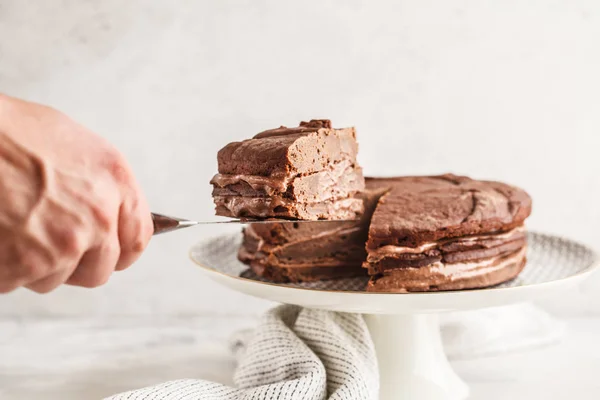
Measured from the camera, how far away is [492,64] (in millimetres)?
2951

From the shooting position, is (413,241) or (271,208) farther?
(413,241)

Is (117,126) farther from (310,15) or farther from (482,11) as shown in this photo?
(482,11)

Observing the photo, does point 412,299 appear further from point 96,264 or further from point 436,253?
point 96,264

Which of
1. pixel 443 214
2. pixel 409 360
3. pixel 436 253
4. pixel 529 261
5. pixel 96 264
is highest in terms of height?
pixel 96 264

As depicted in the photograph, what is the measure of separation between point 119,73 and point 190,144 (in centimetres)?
43

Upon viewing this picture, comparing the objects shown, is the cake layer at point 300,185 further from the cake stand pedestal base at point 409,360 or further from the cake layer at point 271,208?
the cake stand pedestal base at point 409,360

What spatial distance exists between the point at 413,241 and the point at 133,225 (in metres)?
1.02

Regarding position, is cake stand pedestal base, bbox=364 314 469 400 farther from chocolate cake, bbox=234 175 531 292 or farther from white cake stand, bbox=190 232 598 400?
chocolate cake, bbox=234 175 531 292

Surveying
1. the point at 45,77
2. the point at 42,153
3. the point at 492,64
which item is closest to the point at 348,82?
the point at 492,64

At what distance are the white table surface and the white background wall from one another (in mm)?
535

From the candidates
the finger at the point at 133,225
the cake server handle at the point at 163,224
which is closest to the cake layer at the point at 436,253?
the cake server handle at the point at 163,224

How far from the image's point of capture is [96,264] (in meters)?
1.21

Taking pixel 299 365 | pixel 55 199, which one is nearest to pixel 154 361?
pixel 299 365

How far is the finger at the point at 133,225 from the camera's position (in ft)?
4.04
